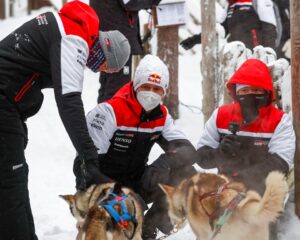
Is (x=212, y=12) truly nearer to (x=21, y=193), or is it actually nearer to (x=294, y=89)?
(x=294, y=89)

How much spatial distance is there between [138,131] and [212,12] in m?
3.36

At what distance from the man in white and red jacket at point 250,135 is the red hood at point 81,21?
4.44 ft

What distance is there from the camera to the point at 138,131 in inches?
164

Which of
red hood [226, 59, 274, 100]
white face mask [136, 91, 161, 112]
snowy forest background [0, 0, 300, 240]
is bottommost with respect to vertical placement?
snowy forest background [0, 0, 300, 240]

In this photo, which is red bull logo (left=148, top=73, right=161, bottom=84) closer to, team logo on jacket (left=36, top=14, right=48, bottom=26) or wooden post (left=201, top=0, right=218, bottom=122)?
team logo on jacket (left=36, top=14, right=48, bottom=26)

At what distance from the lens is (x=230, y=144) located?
4.00 metres

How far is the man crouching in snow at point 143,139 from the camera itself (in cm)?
410

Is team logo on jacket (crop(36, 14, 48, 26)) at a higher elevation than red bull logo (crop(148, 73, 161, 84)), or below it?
higher

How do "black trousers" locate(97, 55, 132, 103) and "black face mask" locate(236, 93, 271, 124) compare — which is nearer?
"black face mask" locate(236, 93, 271, 124)

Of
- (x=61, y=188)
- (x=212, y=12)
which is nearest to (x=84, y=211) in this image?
(x=61, y=188)

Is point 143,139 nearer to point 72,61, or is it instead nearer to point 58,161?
point 72,61

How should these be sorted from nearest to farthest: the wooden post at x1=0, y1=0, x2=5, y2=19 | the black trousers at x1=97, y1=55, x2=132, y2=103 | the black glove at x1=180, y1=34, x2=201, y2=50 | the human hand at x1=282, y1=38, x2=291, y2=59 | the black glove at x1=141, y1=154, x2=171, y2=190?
the black glove at x1=141, y1=154, x2=171, y2=190 < the black trousers at x1=97, y1=55, x2=132, y2=103 < the black glove at x1=180, y1=34, x2=201, y2=50 < the human hand at x1=282, y1=38, x2=291, y2=59 < the wooden post at x1=0, y1=0, x2=5, y2=19

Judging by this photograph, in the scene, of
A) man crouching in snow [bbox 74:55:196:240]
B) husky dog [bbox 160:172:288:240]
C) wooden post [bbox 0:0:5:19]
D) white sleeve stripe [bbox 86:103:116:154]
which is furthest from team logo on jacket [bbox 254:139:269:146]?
wooden post [bbox 0:0:5:19]

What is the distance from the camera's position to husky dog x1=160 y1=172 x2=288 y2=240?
312cm
